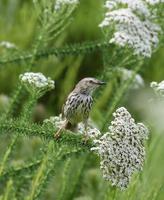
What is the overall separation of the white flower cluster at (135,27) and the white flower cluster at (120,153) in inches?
54.0

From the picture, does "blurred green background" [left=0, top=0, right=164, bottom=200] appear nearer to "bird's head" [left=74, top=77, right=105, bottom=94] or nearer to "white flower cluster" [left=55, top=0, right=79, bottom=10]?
"white flower cluster" [left=55, top=0, right=79, bottom=10]

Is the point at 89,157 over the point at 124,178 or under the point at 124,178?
over

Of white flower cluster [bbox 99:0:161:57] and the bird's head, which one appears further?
white flower cluster [bbox 99:0:161:57]

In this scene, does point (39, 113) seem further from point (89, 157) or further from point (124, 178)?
point (124, 178)

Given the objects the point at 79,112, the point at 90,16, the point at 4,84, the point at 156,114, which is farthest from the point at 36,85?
the point at 90,16

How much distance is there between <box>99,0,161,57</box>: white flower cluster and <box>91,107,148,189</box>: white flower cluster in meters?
1.37

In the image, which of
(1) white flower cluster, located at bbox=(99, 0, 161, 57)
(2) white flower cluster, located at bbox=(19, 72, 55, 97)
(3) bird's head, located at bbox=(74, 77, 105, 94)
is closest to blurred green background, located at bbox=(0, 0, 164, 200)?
(1) white flower cluster, located at bbox=(99, 0, 161, 57)

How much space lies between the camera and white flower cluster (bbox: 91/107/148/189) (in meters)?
2.60

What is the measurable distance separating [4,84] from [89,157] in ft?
9.93

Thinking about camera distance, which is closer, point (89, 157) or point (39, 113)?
point (89, 157)

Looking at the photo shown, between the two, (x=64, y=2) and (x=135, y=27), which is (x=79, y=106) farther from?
(x=64, y=2)

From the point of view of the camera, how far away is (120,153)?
8.55 ft

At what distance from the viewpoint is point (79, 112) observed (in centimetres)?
314

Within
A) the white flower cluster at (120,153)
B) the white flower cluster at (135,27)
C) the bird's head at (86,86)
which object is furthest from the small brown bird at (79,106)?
the white flower cluster at (135,27)
